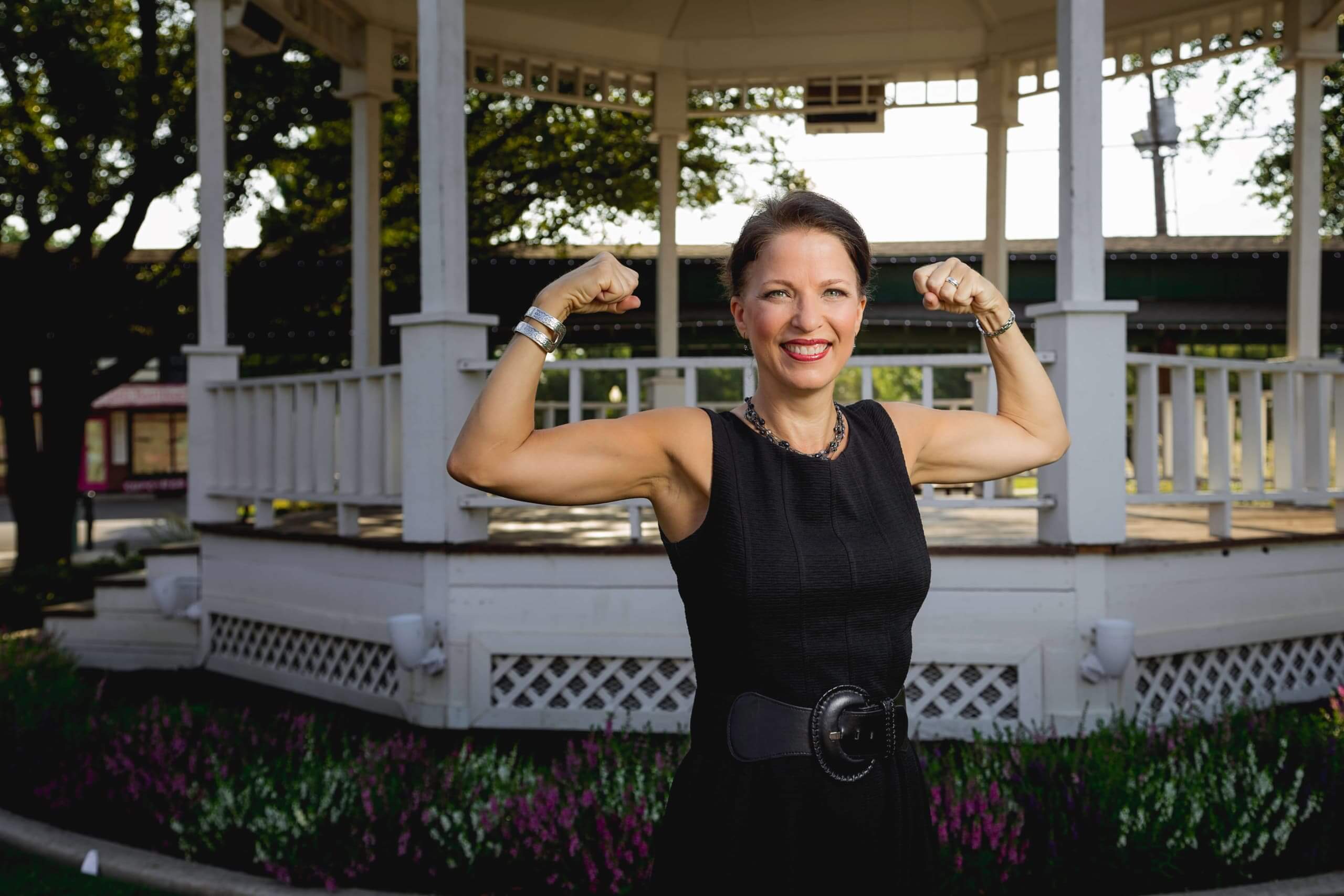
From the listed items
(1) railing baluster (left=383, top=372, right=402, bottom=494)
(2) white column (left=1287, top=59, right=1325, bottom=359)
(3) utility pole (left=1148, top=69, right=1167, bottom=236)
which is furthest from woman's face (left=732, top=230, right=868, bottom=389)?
(3) utility pole (left=1148, top=69, right=1167, bottom=236)

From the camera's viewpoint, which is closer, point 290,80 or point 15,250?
point 290,80

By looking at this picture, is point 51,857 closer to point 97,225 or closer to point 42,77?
point 97,225

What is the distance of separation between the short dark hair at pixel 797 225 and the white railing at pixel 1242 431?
13.1 ft

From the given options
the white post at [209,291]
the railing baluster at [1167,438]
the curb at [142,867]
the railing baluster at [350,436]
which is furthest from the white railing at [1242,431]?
the white post at [209,291]

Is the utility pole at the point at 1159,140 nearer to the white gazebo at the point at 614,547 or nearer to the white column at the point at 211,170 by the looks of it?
the white gazebo at the point at 614,547

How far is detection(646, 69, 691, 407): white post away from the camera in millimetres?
10609

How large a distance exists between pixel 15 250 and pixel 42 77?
931 cm

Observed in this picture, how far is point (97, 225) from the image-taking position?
12.0m

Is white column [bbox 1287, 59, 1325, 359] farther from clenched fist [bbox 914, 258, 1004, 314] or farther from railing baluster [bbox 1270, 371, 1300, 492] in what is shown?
clenched fist [bbox 914, 258, 1004, 314]

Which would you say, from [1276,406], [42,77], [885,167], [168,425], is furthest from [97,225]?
[168,425]

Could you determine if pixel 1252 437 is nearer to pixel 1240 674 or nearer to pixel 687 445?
pixel 1240 674

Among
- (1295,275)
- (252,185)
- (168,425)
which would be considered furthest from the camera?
(168,425)

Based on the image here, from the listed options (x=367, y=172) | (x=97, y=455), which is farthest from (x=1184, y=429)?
(x=97, y=455)

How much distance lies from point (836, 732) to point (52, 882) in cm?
347
